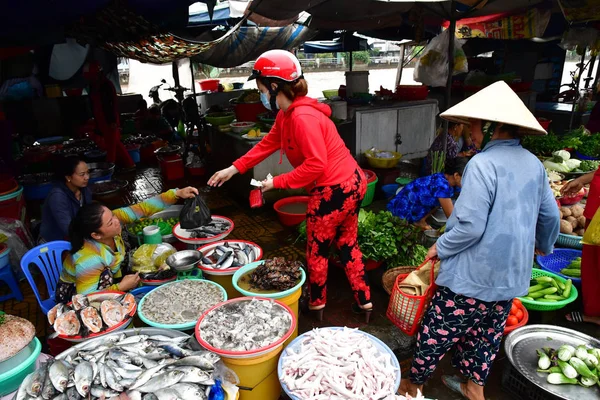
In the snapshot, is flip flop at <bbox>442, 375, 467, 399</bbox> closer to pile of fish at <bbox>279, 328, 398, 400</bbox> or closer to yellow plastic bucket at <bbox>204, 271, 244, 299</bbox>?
pile of fish at <bbox>279, 328, 398, 400</bbox>

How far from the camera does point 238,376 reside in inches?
93.0

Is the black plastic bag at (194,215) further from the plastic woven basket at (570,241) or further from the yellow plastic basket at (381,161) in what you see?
the plastic woven basket at (570,241)

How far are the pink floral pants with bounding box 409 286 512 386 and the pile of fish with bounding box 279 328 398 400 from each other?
0.37m

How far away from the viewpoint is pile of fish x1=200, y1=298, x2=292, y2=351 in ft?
7.82

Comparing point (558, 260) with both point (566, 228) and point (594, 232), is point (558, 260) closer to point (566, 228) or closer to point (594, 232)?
point (566, 228)

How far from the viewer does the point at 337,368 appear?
229 centimetres

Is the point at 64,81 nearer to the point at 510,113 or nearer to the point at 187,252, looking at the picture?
the point at 187,252

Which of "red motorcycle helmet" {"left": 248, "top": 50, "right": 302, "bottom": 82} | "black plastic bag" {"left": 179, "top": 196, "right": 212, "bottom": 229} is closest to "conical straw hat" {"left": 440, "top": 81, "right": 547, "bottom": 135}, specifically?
"red motorcycle helmet" {"left": 248, "top": 50, "right": 302, "bottom": 82}

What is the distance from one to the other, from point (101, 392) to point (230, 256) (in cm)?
156

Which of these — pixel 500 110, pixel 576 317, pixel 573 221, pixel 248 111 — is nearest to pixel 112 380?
pixel 500 110

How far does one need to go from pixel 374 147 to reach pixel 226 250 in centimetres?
424

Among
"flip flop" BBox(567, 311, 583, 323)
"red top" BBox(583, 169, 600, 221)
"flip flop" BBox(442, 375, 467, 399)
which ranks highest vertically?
"red top" BBox(583, 169, 600, 221)

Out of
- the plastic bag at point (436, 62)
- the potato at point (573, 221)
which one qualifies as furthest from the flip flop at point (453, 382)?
the plastic bag at point (436, 62)

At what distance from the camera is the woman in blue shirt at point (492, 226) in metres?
2.17
